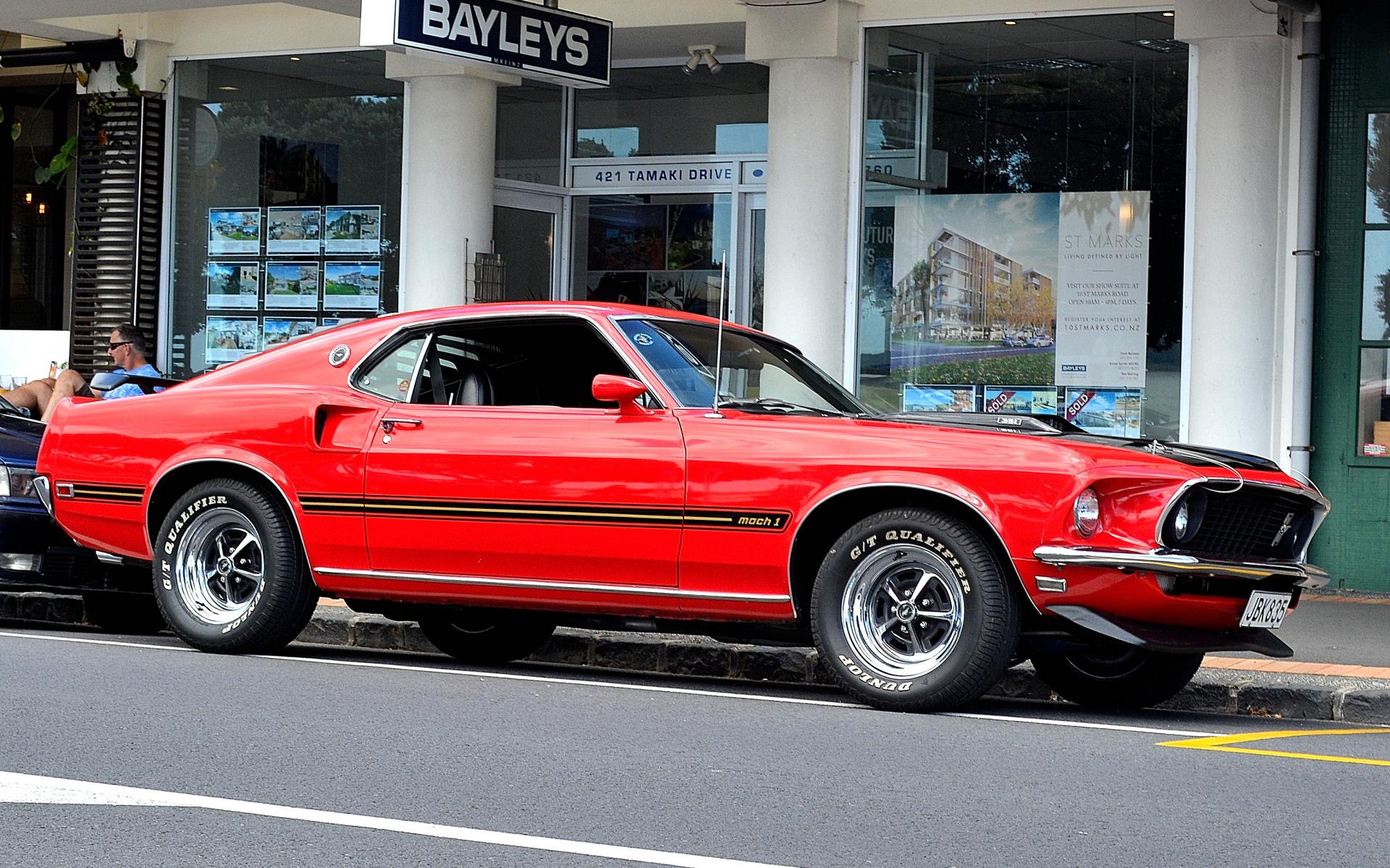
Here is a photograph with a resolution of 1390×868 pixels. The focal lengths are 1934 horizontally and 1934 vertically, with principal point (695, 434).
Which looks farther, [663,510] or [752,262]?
[752,262]

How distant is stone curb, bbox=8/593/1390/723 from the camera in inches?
315

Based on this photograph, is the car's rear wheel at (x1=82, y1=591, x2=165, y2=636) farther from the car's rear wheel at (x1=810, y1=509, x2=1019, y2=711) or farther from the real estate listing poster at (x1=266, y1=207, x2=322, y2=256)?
the real estate listing poster at (x1=266, y1=207, x2=322, y2=256)

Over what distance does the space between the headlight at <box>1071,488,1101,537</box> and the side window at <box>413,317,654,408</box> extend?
83.0 inches

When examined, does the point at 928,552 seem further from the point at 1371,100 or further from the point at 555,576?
the point at 1371,100

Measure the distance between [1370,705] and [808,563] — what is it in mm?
2415

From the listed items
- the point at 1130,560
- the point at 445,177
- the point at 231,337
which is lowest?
the point at 1130,560

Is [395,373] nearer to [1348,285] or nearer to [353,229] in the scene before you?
[1348,285]

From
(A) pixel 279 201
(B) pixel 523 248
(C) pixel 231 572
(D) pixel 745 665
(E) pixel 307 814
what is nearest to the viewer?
(E) pixel 307 814

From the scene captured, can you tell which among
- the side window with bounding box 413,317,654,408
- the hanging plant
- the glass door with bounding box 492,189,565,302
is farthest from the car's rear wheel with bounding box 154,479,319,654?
the hanging plant

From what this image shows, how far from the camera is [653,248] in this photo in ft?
52.5

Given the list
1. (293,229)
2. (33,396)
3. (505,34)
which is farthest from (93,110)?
(505,34)

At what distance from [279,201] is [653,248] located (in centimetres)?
331

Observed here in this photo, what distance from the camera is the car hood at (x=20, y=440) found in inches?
388

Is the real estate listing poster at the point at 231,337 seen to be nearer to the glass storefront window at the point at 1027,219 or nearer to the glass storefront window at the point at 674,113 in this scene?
the glass storefront window at the point at 674,113
